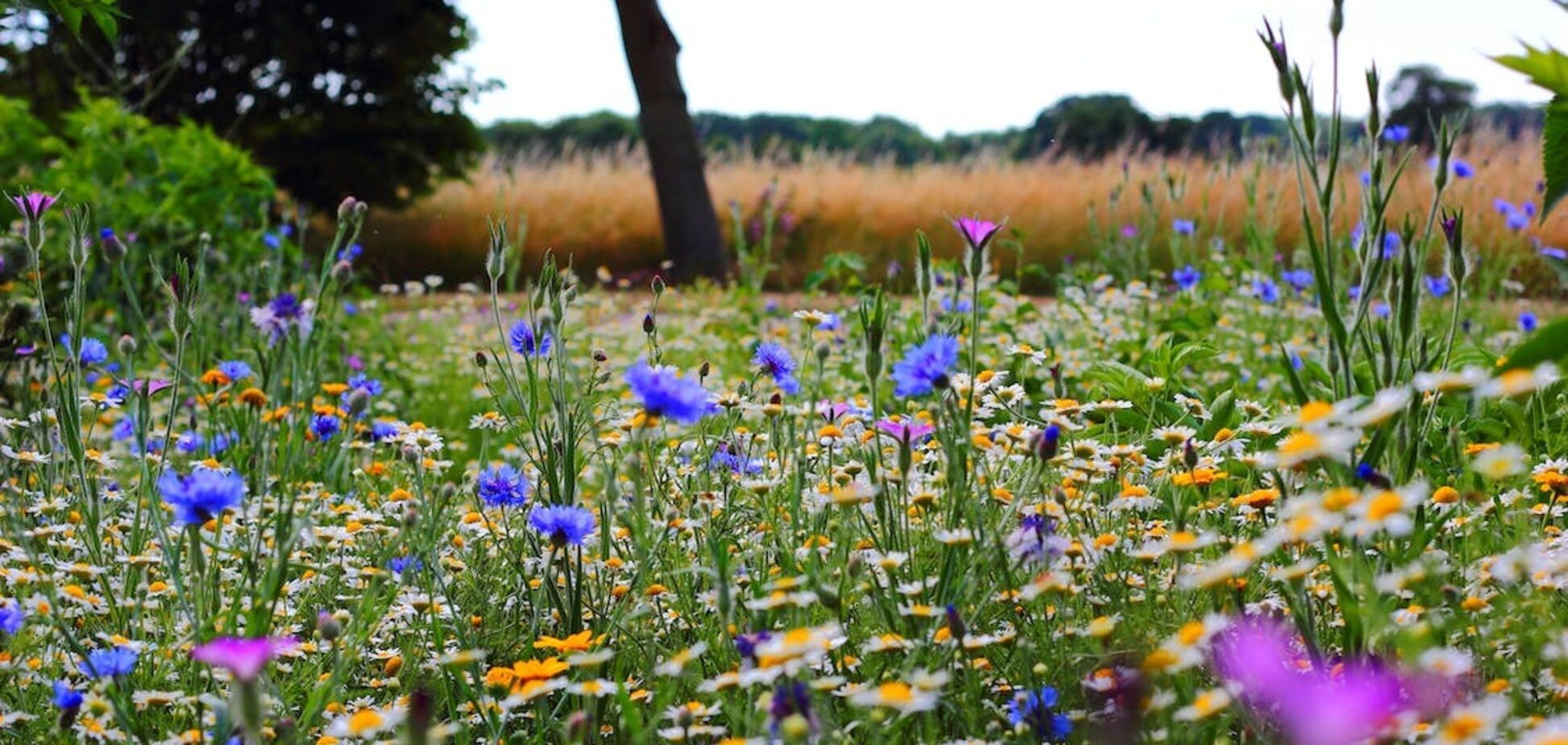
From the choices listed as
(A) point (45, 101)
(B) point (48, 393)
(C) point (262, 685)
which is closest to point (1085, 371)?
(C) point (262, 685)

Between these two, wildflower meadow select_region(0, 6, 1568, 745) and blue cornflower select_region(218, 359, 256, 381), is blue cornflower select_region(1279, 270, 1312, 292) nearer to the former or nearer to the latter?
wildflower meadow select_region(0, 6, 1568, 745)

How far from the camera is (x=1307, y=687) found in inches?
57.2

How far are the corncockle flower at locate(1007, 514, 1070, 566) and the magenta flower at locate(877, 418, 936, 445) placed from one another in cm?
18

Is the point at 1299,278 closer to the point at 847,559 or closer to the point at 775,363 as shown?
the point at 775,363

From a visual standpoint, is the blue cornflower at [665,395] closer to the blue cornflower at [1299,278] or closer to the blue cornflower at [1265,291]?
the blue cornflower at [1265,291]

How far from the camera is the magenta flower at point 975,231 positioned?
6.00ft

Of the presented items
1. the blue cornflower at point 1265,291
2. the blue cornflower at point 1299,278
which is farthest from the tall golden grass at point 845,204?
the blue cornflower at point 1265,291

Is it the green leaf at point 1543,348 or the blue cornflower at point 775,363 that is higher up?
the green leaf at point 1543,348

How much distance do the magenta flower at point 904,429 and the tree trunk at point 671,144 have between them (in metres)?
8.67

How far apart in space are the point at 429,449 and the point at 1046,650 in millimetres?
1154

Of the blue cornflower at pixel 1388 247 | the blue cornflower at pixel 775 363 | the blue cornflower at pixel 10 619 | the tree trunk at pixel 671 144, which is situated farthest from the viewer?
the tree trunk at pixel 671 144

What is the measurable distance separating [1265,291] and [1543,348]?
12.8 feet

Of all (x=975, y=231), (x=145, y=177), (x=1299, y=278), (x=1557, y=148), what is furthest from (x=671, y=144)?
(x=1557, y=148)

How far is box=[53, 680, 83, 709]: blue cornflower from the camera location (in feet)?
5.05
